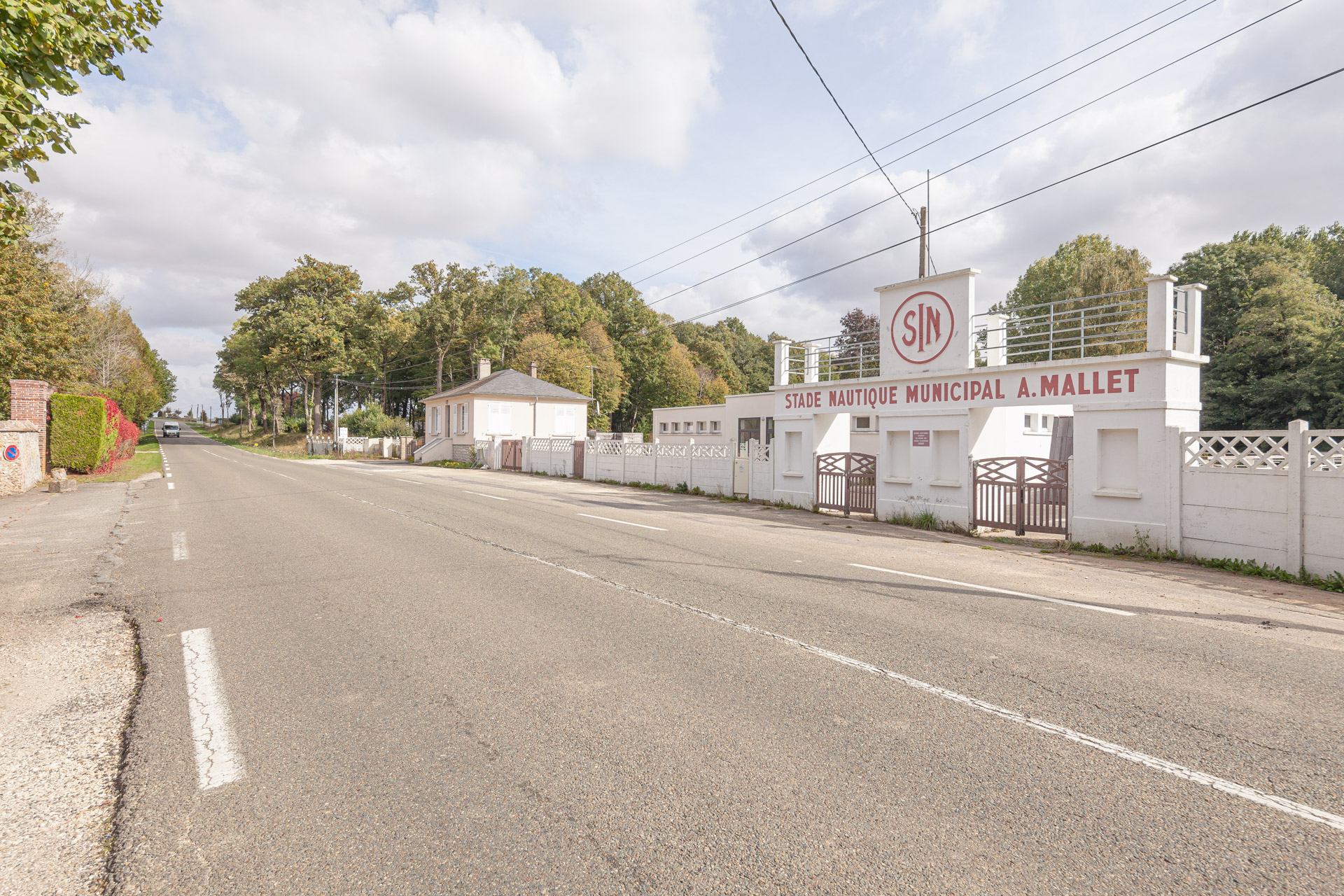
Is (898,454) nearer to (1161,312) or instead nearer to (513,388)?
(1161,312)

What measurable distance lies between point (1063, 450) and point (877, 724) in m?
22.4

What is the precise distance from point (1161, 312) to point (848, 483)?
7.40 meters

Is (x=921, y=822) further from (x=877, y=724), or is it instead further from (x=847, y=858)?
(x=877, y=724)

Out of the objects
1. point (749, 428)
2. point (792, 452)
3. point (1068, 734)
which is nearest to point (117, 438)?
point (792, 452)

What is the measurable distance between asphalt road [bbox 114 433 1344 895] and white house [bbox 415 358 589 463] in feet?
120

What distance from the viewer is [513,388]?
4553 cm

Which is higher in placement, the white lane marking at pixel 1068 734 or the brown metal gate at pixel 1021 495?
the brown metal gate at pixel 1021 495

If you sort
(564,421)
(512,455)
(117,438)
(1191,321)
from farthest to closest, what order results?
(564,421), (512,455), (117,438), (1191,321)

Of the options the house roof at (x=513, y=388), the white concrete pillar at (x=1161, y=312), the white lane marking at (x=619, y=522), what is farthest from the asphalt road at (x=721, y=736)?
the house roof at (x=513, y=388)

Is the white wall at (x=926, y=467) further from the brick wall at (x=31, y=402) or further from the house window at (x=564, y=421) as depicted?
the house window at (x=564, y=421)

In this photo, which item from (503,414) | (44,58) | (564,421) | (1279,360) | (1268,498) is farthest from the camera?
(564,421)

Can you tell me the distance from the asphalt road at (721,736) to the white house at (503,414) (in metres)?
36.5

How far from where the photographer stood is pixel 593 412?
6769cm

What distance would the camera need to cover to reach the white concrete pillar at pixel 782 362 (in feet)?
63.8
